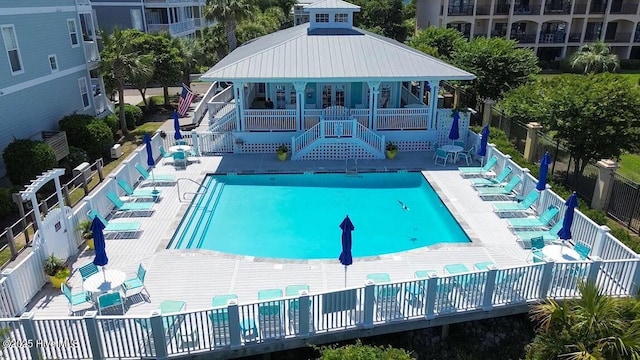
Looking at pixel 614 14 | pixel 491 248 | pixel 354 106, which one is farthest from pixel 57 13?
pixel 614 14

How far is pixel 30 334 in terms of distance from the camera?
8.55 metres

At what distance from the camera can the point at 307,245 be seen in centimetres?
1439

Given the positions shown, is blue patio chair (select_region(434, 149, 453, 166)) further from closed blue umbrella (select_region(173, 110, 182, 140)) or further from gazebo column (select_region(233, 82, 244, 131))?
closed blue umbrella (select_region(173, 110, 182, 140))

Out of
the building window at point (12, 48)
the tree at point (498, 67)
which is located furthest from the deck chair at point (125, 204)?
the tree at point (498, 67)

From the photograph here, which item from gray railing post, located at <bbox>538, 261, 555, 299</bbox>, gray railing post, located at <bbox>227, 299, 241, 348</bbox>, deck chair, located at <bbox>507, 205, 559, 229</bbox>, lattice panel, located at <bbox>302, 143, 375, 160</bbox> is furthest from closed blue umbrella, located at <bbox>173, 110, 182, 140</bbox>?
gray railing post, located at <bbox>538, 261, 555, 299</bbox>

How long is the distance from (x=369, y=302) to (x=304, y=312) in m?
1.42

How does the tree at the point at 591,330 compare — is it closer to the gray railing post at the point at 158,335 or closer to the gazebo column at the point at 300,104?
the gray railing post at the point at 158,335

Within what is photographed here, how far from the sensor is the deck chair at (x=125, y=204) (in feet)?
48.5

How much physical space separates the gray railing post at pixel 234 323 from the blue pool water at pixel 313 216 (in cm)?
484

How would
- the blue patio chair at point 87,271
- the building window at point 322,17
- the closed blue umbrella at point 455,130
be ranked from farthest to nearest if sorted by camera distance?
the building window at point 322,17 → the closed blue umbrella at point 455,130 → the blue patio chair at point 87,271

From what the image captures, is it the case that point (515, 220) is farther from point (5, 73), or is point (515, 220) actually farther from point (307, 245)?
point (5, 73)

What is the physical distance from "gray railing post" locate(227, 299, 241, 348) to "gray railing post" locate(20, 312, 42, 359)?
12.1 feet

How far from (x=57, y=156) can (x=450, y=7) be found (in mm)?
44708

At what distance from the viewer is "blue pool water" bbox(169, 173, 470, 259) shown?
1437 cm
